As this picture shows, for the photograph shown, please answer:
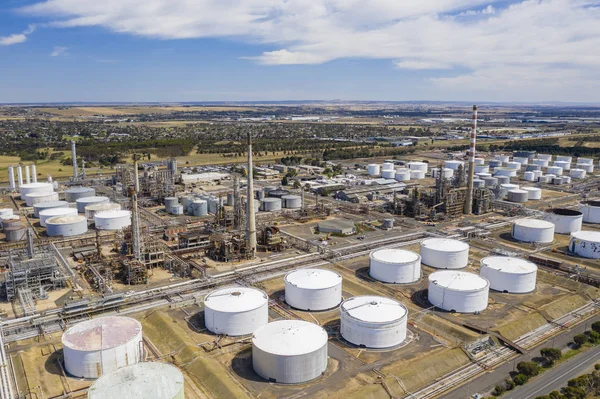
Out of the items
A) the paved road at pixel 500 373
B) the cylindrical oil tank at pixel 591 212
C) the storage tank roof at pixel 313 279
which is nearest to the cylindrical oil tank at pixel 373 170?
the cylindrical oil tank at pixel 591 212

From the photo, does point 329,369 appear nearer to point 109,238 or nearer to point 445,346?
point 445,346

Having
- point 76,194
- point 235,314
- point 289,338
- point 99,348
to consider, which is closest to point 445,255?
point 289,338

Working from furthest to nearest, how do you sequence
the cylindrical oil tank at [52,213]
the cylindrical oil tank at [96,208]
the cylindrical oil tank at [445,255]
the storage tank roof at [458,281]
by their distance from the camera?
the cylindrical oil tank at [96,208]
the cylindrical oil tank at [52,213]
the cylindrical oil tank at [445,255]
the storage tank roof at [458,281]

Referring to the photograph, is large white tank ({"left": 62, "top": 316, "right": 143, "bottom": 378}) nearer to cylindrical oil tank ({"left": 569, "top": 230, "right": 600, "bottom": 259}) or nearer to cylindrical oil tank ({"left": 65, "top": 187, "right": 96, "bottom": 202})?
cylindrical oil tank ({"left": 569, "top": 230, "right": 600, "bottom": 259})

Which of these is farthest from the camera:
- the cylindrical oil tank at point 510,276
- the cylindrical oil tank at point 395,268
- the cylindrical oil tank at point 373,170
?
the cylindrical oil tank at point 373,170

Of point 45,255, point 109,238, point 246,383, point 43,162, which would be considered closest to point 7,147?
point 43,162

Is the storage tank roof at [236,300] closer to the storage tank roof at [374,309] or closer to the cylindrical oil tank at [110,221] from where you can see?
the storage tank roof at [374,309]
